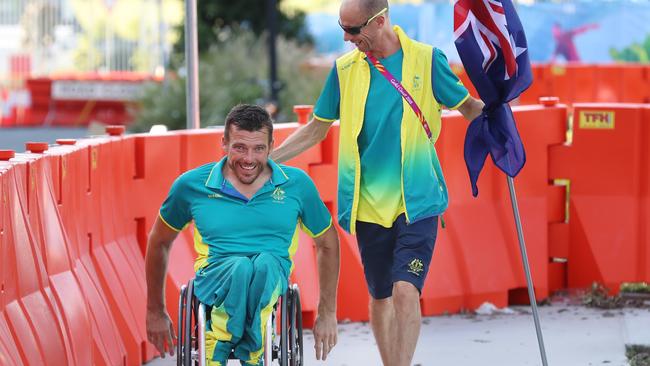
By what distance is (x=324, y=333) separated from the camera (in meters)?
6.71

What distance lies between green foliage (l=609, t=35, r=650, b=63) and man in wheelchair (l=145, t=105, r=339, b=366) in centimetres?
Answer: 2876

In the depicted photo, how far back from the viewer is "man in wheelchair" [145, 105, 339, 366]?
20.7ft

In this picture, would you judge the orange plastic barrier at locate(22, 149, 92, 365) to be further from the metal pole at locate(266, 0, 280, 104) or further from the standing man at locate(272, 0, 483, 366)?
the metal pole at locate(266, 0, 280, 104)

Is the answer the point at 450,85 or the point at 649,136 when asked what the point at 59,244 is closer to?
the point at 450,85

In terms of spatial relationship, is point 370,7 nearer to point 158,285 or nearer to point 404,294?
point 404,294

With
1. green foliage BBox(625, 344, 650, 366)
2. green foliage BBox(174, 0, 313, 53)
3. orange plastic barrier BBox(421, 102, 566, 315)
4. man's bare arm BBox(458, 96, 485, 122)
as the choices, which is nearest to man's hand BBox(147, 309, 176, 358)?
man's bare arm BBox(458, 96, 485, 122)

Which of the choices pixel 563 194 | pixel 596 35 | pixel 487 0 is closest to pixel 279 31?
pixel 596 35

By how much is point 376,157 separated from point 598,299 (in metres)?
3.92

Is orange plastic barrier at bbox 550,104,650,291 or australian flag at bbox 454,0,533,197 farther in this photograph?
orange plastic barrier at bbox 550,104,650,291

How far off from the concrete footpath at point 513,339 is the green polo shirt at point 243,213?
268 centimetres

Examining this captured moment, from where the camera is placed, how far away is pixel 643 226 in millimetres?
11539

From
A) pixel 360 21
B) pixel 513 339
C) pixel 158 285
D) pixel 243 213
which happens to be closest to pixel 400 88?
pixel 360 21

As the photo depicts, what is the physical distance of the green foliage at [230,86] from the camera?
1012 inches

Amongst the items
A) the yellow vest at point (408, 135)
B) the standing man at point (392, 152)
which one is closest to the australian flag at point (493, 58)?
the standing man at point (392, 152)
